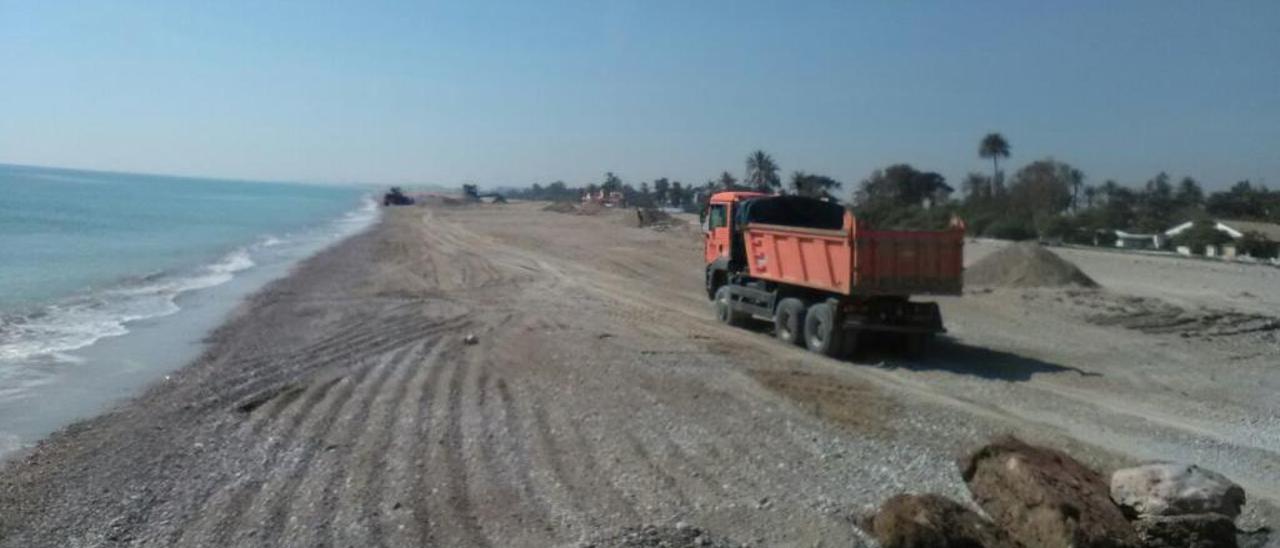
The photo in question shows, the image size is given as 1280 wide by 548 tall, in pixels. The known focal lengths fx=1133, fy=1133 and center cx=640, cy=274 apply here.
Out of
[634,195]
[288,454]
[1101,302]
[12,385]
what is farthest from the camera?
[634,195]

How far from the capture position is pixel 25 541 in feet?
25.9

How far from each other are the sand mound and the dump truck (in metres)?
11.2

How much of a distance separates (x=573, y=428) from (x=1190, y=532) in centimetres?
575

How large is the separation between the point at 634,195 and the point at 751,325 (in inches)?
4282

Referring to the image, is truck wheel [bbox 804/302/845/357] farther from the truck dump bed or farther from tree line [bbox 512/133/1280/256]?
tree line [bbox 512/133/1280/256]

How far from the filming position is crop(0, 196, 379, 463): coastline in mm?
12711

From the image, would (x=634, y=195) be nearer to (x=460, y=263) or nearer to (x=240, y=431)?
(x=460, y=263)

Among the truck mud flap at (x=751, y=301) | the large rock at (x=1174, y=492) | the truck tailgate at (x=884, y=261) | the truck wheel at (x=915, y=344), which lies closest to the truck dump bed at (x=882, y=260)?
the truck tailgate at (x=884, y=261)

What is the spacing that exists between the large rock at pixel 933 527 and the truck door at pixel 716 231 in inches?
565

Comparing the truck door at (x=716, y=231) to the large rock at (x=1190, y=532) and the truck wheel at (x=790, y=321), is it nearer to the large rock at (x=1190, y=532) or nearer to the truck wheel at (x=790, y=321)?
the truck wheel at (x=790, y=321)

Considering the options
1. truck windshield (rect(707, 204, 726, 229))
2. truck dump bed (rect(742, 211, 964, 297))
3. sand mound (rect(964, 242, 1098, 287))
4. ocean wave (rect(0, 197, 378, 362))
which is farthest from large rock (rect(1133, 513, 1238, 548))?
sand mound (rect(964, 242, 1098, 287))

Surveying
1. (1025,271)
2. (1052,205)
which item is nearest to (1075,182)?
(1052,205)

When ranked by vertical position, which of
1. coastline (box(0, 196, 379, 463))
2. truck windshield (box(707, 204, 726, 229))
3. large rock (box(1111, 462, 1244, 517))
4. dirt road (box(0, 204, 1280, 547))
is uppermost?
truck windshield (box(707, 204, 726, 229))

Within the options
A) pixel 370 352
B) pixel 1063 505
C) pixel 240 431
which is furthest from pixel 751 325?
pixel 1063 505
